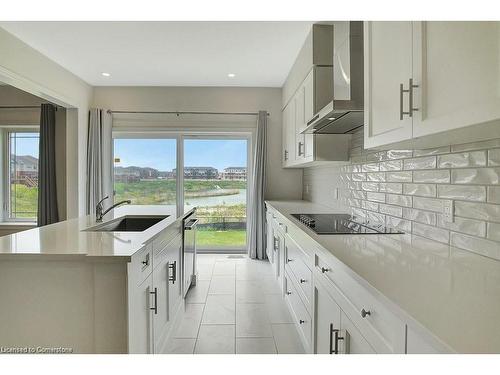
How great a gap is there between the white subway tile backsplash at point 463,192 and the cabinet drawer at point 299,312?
1.03 meters

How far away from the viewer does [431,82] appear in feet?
4.07

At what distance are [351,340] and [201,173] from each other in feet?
14.5

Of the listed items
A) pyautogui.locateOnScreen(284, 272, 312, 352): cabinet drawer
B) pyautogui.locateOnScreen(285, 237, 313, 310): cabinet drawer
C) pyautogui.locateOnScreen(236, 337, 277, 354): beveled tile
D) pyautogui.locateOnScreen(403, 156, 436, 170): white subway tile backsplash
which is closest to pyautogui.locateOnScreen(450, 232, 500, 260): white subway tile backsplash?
pyautogui.locateOnScreen(403, 156, 436, 170): white subway tile backsplash

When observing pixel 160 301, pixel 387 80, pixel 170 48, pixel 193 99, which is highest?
pixel 170 48

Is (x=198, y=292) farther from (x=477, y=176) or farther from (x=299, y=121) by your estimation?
(x=477, y=176)

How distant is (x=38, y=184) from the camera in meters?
5.00

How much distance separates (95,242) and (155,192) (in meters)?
3.80

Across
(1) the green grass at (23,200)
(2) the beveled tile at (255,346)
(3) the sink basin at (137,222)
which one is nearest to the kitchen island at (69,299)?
(2) the beveled tile at (255,346)

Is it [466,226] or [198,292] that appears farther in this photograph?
[198,292]

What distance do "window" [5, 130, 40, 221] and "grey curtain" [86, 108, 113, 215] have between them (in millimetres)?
1034

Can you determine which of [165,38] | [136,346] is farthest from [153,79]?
[136,346]

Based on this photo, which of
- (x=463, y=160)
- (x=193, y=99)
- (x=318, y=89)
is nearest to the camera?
(x=463, y=160)

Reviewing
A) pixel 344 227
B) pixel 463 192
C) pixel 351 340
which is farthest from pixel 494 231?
pixel 344 227
